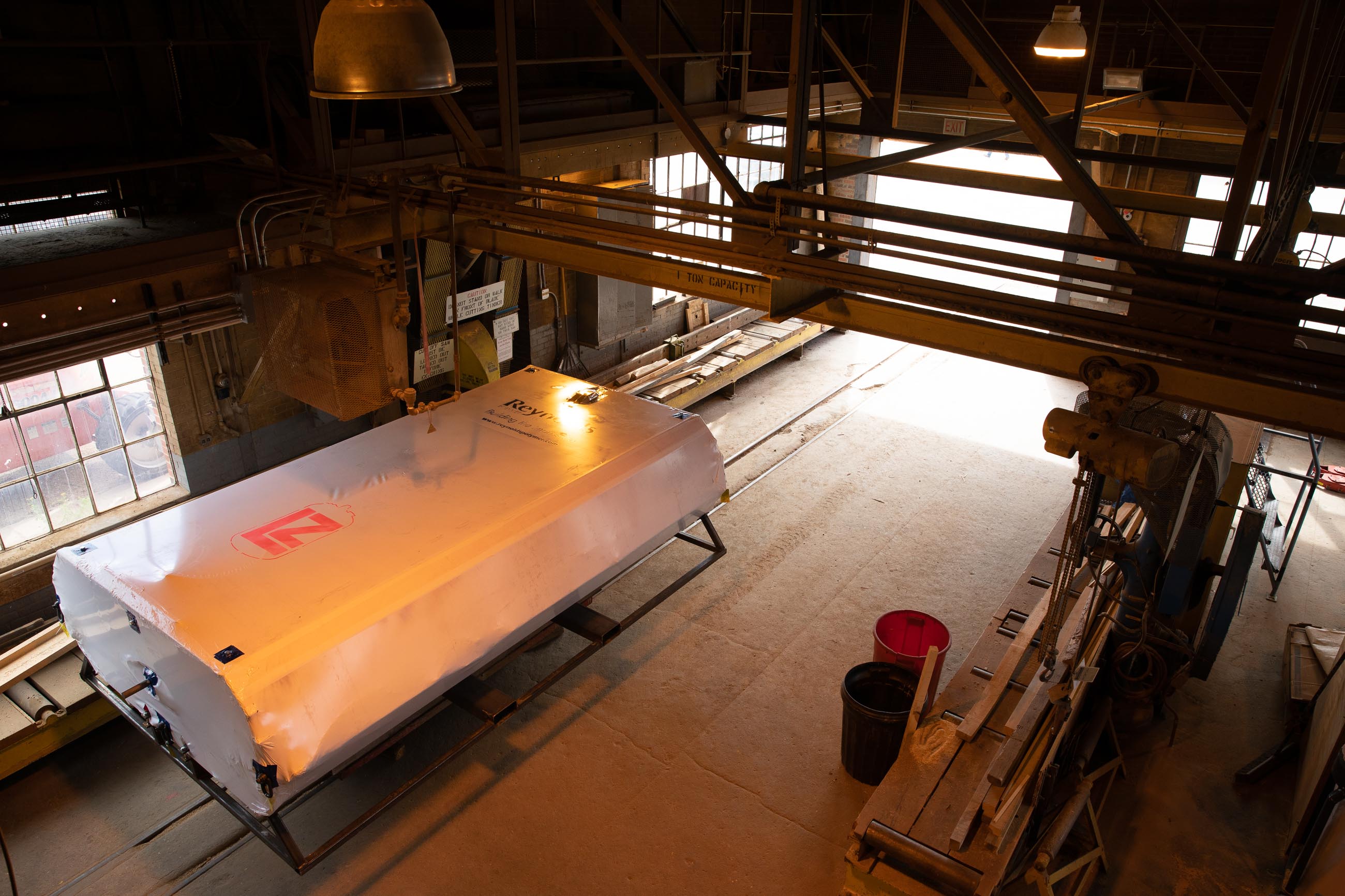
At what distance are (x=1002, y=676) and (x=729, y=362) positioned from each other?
6.38 meters

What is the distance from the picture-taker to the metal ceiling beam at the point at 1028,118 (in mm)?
3357

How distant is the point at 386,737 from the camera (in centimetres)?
509

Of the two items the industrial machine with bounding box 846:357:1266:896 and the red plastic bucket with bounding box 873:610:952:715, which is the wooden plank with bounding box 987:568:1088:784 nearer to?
the industrial machine with bounding box 846:357:1266:896

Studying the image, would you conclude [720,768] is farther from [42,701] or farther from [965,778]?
[42,701]

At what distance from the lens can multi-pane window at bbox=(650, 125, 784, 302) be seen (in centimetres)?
1070

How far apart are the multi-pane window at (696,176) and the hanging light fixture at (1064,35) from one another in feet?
9.69

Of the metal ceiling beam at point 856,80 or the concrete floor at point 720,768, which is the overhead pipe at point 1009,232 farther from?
the concrete floor at point 720,768

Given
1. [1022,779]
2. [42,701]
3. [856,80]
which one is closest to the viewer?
[1022,779]

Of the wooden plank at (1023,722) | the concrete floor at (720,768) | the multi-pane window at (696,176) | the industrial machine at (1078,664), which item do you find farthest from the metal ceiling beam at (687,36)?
the wooden plank at (1023,722)

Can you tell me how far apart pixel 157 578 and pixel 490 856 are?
245cm

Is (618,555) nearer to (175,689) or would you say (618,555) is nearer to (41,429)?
(175,689)

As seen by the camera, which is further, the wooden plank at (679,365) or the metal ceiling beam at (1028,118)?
the wooden plank at (679,365)

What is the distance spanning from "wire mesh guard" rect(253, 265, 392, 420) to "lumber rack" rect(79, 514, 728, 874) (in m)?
1.81

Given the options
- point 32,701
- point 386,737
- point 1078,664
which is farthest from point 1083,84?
point 32,701
